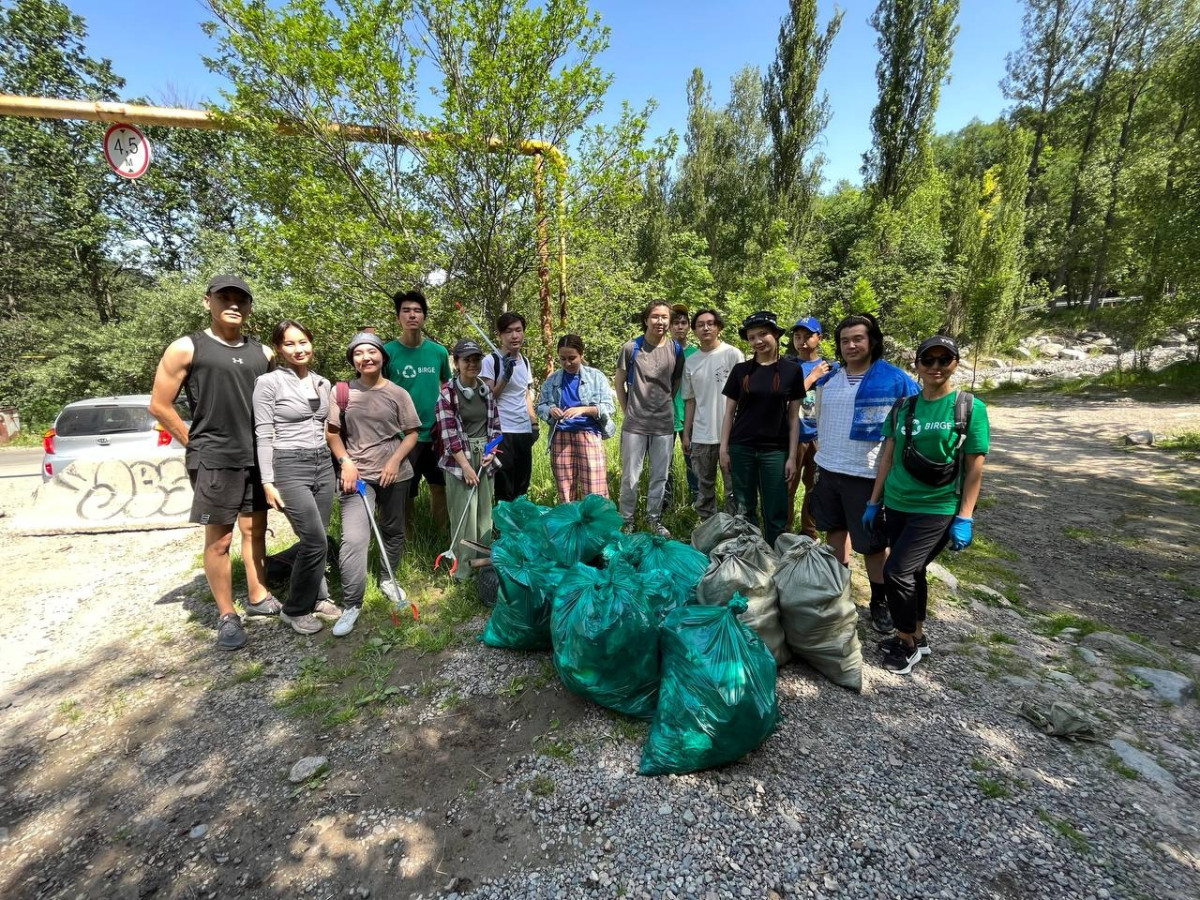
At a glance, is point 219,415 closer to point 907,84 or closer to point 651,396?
point 651,396

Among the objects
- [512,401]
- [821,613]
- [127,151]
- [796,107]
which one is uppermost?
[796,107]

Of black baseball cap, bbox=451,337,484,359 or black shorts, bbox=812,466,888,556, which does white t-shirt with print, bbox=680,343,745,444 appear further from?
black baseball cap, bbox=451,337,484,359

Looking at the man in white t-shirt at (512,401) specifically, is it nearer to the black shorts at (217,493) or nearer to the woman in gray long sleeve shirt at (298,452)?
the woman in gray long sleeve shirt at (298,452)

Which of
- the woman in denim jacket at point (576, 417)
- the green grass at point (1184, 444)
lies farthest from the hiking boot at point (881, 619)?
the green grass at point (1184, 444)

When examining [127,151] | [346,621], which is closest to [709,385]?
[346,621]

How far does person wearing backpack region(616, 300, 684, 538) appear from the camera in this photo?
390 cm

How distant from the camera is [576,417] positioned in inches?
151

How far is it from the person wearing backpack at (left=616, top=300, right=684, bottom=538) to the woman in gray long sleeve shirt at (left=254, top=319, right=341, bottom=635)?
2114 mm

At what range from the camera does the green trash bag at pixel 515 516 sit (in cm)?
318

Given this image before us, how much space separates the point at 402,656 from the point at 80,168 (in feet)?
64.7

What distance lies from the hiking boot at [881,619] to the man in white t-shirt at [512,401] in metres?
2.61

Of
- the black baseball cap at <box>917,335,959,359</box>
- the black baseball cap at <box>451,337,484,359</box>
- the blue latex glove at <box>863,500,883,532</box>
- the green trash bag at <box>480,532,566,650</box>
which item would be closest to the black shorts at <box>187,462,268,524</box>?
the black baseball cap at <box>451,337,484,359</box>

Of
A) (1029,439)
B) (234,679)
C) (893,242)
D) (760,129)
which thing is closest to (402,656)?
(234,679)

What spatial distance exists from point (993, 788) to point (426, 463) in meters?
3.66
